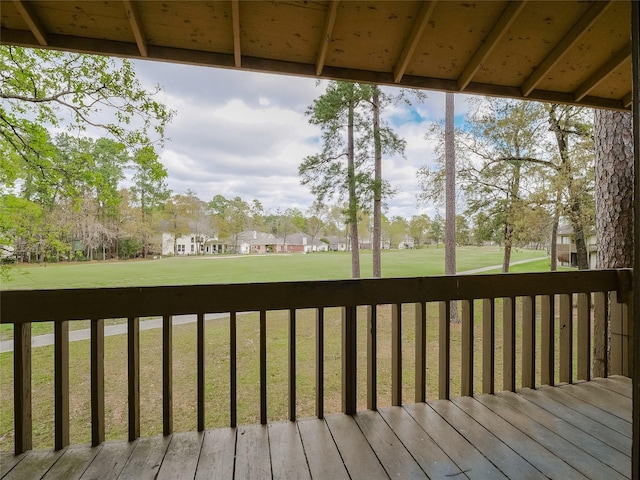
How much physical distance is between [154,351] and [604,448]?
27.2 ft

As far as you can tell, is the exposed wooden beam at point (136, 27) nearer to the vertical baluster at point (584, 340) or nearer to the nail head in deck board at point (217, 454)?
the nail head in deck board at point (217, 454)

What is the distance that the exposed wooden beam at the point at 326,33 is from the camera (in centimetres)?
157

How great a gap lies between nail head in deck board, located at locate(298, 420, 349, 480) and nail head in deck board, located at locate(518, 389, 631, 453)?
1340mm

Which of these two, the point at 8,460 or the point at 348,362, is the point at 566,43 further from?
the point at 8,460

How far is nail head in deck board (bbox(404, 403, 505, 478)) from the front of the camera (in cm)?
146

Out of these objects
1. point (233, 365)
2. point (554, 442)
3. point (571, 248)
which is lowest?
point (554, 442)

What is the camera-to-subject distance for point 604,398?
209cm

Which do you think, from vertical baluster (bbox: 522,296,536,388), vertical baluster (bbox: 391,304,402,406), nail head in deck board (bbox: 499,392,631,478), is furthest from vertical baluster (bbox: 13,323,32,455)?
vertical baluster (bbox: 522,296,536,388)

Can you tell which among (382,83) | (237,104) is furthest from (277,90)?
(382,83)

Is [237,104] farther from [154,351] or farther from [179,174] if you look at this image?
[154,351]

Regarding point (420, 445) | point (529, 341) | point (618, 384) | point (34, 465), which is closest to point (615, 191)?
point (618, 384)

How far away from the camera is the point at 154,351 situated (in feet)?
25.5

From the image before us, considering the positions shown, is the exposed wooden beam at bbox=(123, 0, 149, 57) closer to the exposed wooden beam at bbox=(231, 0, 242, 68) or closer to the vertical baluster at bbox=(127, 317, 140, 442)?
the exposed wooden beam at bbox=(231, 0, 242, 68)

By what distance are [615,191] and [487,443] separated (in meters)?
2.76
